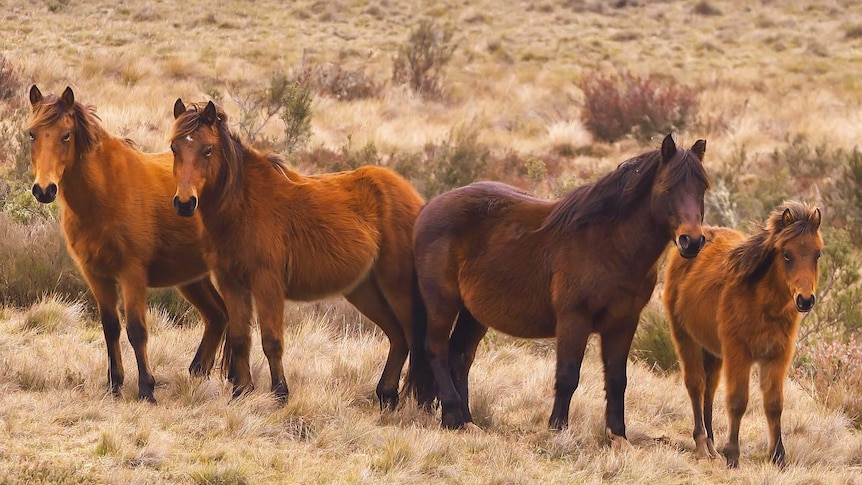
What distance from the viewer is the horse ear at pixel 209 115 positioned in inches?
250

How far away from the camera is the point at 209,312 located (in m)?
7.72

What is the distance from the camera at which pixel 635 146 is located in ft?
67.1

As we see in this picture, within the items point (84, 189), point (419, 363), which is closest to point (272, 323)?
point (419, 363)

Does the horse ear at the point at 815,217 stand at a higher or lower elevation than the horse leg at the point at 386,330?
higher

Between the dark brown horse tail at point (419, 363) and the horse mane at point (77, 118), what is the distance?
7.60 feet

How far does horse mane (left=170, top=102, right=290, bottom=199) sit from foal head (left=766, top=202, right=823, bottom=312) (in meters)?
3.40

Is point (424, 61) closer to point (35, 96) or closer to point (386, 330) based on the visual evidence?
point (386, 330)

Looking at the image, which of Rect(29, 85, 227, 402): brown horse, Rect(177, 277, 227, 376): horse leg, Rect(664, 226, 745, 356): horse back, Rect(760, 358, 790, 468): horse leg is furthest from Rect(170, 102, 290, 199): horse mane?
Rect(760, 358, 790, 468): horse leg

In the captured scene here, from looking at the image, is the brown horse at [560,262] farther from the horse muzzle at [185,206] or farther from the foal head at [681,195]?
the horse muzzle at [185,206]

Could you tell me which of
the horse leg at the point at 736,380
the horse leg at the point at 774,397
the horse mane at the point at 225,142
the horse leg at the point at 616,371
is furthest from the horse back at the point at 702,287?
the horse mane at the point at 225,142

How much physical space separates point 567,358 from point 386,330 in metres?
1.55

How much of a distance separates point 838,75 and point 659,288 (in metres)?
19.9

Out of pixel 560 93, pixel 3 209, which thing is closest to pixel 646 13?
pixel 560 93

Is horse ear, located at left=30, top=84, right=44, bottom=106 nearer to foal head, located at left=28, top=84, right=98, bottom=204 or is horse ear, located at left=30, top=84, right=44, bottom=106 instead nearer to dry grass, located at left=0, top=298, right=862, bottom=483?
foal head, located at left=28, top=84, right=98, bottom=204
